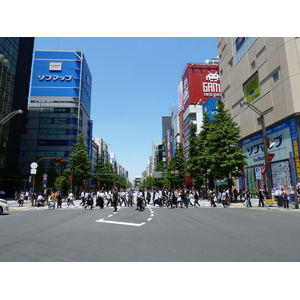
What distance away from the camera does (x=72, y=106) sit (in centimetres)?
7369

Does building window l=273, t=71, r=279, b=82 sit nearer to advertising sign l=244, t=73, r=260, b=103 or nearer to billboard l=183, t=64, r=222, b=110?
advertising sign l=244, t=73, r=260, b=103

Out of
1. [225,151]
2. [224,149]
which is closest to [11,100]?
[224,149]

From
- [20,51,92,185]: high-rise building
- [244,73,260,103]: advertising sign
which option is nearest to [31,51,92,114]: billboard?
[20,51,92,185]: high-rise building

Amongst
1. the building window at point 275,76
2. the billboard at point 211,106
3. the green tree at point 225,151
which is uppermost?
the billboard at point 211,106

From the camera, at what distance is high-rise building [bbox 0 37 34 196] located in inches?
1572

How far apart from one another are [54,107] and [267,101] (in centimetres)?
6281

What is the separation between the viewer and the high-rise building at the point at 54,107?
6969 centimetres

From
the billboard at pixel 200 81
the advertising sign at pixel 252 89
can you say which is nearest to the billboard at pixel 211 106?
the billboard at pixel 200 81

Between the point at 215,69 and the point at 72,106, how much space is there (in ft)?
154

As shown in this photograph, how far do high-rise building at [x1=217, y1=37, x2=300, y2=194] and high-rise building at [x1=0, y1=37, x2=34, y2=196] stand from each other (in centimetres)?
3941

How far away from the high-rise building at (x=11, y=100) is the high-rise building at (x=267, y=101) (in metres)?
39.4

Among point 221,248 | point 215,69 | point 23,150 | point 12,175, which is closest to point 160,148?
point 215,69

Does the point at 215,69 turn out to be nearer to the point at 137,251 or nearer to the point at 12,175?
the point at 12,175

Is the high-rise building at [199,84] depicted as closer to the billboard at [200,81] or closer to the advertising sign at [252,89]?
the billboard at [200,81]
